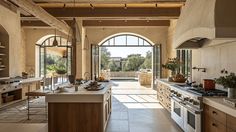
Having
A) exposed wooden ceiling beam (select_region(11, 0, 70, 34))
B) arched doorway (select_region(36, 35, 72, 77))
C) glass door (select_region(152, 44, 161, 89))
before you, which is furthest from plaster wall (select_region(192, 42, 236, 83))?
arched doorway (select_region(36, 35, 72, 77))

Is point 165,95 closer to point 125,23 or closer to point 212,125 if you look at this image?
point 212,125

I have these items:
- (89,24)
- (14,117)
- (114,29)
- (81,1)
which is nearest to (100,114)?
(14,117)

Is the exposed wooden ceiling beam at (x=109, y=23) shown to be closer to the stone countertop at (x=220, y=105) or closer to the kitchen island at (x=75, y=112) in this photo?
the kitchen island at (x=75, y=112)

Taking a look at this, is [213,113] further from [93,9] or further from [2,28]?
[2,28]

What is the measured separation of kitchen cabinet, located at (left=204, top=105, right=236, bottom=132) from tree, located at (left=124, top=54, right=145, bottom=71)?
19083 millimetres

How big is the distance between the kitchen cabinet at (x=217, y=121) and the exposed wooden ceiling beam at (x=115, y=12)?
220 inches

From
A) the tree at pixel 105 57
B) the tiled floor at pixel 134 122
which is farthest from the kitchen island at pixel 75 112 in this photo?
the tree at pixel 105 57

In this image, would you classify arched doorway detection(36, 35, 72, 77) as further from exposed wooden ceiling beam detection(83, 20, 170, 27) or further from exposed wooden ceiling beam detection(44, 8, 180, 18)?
exposed wooden ceiling beam detection(44, 8, 180, 18)

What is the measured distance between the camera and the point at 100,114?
4363 millimetres

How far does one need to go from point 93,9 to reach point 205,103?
19.6 feet

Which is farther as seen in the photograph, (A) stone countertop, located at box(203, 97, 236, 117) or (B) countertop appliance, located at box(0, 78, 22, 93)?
(B) countertop appliance, located at box(0, 78, 22, 93)

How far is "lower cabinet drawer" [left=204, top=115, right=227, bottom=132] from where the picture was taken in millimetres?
3266

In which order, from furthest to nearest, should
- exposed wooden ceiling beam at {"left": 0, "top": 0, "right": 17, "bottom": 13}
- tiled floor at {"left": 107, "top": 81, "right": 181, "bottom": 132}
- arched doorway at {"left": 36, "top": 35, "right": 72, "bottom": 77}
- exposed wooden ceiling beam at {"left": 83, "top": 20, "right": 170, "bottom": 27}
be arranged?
arched doorway at {"left": 36, "top": 35, "right": 72, "bottom": 77}
exposed wooden ceiling beam at {"left": 83, "top": 20, "right": 170, "bottom": 27}
exposed wooden ceiling beam at {"left": 0, "top": 0, "right": 17, "bottom": 13}
tiled floor at {"left": 107, "top": 81, "right": 181, "bottom": 132}

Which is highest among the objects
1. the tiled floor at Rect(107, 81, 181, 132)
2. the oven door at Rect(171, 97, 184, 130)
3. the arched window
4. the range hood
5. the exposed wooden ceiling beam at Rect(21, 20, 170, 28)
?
the exposed wooden ceiling beam at Rect(21, 20, 170, 28)
